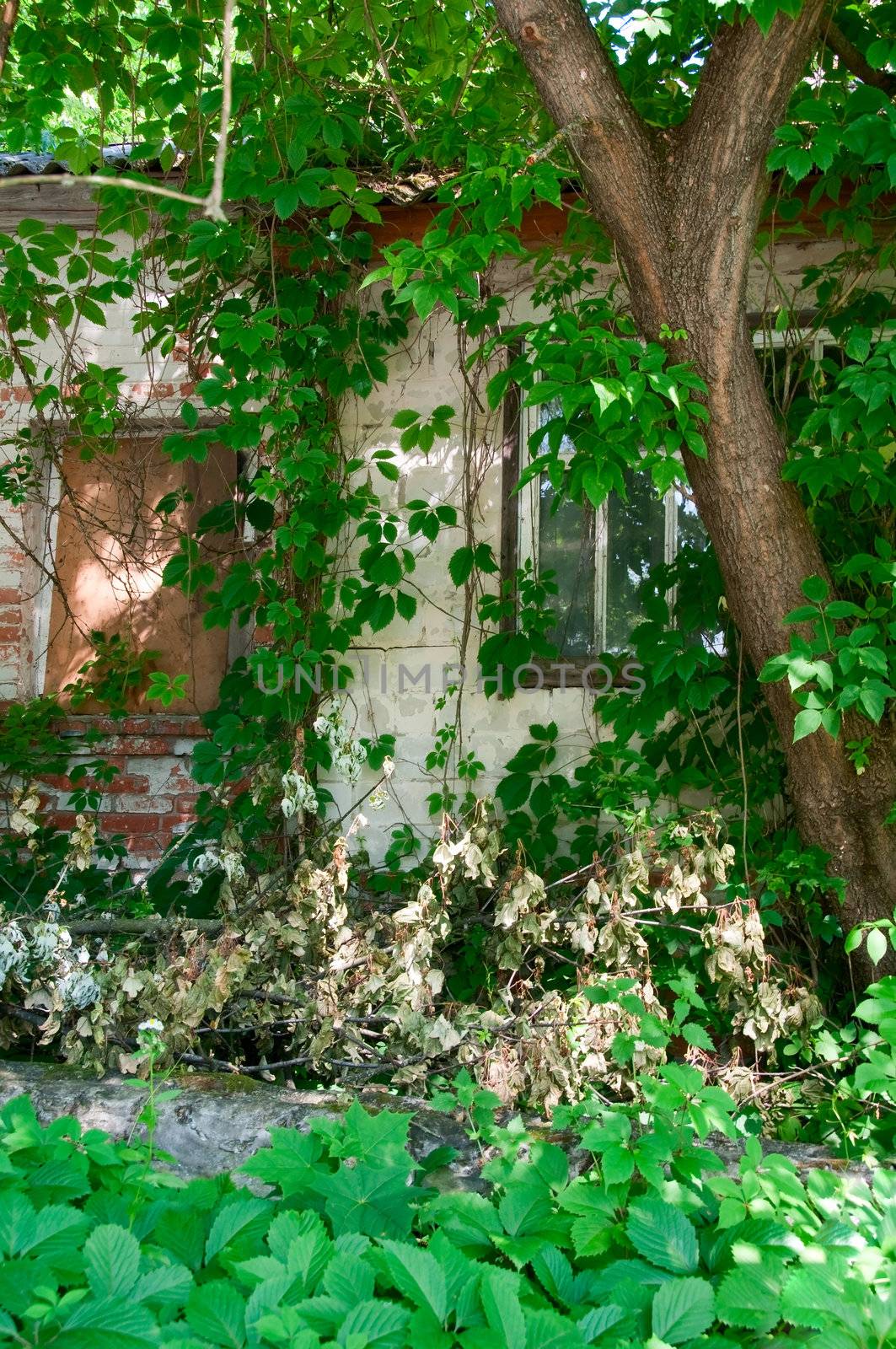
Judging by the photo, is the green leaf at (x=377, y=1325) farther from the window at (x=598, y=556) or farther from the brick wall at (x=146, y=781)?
the brick wall at (x=146, y=781)

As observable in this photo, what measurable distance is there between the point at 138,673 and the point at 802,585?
306 cm

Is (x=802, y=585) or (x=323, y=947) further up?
(x=802, y=585)

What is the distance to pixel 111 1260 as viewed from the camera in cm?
176

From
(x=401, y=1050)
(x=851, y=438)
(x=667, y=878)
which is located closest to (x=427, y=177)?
(x=851, y=438)

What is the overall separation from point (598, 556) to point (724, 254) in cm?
173

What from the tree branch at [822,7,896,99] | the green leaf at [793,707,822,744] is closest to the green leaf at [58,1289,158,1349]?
the green leaf at [793,707,822,744]

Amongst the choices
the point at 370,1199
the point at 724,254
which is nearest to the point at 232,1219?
the point at 370,1199

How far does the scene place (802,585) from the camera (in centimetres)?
310

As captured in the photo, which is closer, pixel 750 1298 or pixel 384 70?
pixel 750 1298

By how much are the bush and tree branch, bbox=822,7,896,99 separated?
3.17m

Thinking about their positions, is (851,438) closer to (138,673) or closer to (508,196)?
(508,196)

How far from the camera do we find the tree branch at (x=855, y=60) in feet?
11.6

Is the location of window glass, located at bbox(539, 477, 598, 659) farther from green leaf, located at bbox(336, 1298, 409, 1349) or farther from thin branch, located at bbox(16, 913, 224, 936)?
green leaf, located at bbox(336, 1298, 409, 1349)

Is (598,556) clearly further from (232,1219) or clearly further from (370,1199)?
(232,1219)
